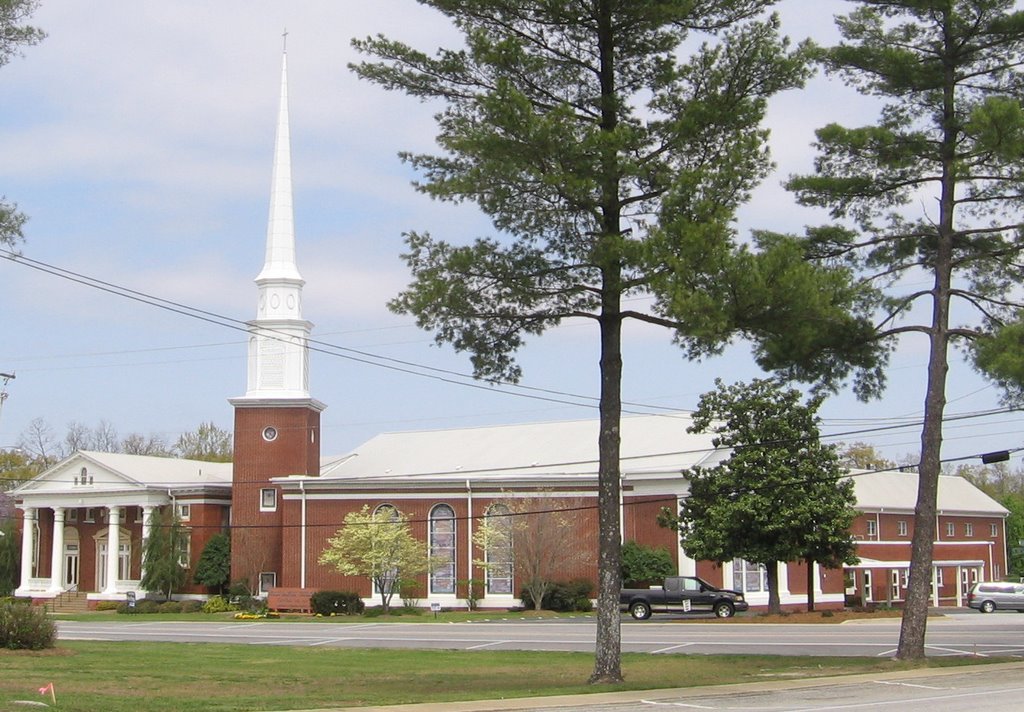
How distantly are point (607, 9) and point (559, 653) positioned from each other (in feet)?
49.0

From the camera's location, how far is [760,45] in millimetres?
20734

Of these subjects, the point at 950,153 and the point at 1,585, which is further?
the point at 1,585

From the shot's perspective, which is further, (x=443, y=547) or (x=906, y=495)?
(x=906, y=495)

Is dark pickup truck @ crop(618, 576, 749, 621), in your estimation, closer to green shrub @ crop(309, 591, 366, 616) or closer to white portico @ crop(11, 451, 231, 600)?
green shrub @ crop(309, 591, 366, 616)

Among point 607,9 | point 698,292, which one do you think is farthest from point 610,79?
point 698,292

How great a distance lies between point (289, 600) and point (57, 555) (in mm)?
18124

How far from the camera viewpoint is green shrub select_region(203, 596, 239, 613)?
5747 centimetres

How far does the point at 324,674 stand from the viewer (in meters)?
24.2

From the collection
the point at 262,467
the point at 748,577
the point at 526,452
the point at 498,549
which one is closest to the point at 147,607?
the point at 262,467

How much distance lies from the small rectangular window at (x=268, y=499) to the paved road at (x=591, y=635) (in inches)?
502

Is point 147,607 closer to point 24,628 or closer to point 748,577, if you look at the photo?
point 748,577

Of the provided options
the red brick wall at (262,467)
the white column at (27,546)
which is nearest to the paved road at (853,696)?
the red brick wall at (262,467)

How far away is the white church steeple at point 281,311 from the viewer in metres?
57.4

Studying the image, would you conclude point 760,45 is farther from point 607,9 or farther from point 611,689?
point 611,689
